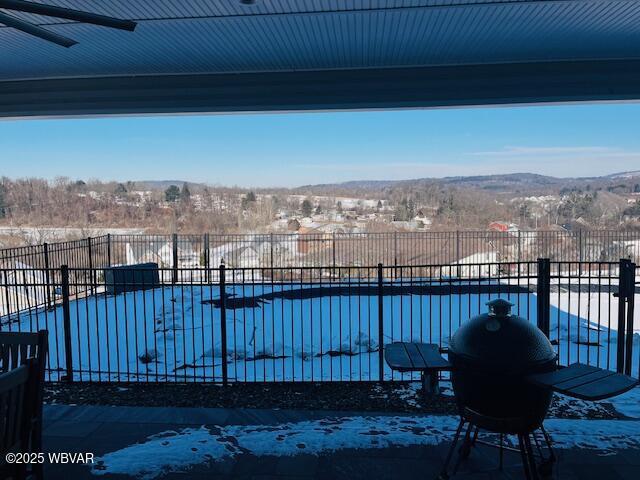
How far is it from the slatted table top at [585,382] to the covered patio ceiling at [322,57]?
4006mm

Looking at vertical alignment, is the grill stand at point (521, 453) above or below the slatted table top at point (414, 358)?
below

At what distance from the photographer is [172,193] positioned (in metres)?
52.4

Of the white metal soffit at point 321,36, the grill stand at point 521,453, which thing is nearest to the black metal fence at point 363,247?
the white metal soffit at point 321,36

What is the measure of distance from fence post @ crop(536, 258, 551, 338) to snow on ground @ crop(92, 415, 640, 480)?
5.23 feet

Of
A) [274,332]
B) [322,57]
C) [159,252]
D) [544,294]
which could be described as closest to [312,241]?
[159,252]

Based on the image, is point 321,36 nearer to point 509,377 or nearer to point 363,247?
point 509,377

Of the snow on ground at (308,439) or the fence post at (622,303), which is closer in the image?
the snow on ground at (308,439)

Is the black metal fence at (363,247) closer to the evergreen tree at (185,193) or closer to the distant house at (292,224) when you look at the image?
the distant house at (292,224)

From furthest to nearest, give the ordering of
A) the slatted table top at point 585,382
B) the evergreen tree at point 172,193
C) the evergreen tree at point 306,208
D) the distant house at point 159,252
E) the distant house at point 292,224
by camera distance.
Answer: the evergreen tree at point 172,193
the evergreen tree at point 306,208
the distant house at point 292,224
the distant house at point 159,252
the slatted table top at point 585,382

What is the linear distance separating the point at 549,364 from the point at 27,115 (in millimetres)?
9912

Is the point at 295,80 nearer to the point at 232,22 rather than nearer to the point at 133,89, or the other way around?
the point at 232,22

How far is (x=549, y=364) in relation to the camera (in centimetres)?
361

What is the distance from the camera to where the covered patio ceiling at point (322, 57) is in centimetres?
574

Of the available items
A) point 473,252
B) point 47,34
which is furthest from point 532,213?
point 47,34
